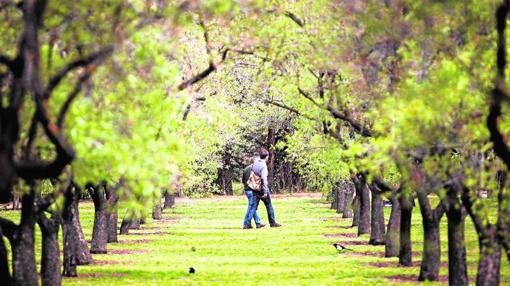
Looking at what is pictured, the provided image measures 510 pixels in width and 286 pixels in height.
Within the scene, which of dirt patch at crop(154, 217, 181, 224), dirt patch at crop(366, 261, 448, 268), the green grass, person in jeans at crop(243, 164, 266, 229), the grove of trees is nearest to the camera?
the grove of trees

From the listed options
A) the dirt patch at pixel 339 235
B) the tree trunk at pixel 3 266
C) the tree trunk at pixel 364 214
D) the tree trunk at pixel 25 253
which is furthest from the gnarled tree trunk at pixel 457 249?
the dirt patch at pixel 339 235

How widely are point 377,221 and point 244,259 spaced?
605 centimetres

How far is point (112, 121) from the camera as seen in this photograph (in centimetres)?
1334

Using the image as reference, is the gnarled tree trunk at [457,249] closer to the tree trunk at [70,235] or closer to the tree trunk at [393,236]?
the tree trunk at [70,235]

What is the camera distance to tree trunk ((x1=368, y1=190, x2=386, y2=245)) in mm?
31908

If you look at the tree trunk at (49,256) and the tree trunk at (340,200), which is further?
the tree trunk at (340,200)

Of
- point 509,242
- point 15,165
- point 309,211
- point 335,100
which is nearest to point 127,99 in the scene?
point 15,165

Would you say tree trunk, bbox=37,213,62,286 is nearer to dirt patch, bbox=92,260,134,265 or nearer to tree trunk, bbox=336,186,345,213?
dirt patch, bbox=92,260,134,265

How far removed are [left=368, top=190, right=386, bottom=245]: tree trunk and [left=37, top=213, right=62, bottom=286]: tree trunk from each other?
13.7m

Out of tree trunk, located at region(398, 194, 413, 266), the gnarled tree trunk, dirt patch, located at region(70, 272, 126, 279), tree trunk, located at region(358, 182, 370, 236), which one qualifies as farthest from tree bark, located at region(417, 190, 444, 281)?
tree trunk, located at region(358, 182, 370, 236)

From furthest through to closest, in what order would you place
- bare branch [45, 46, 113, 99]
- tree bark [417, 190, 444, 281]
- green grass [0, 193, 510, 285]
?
green grass [0, 193, 510, 285] → tree bark [417, 190, 444, 281] → bare branch [45, 46, 113, 99]

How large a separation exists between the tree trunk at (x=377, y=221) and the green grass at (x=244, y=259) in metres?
0.66

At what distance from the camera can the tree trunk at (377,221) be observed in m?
31.9

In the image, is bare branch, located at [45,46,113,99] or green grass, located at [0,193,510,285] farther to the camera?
green grass, located at [0,193,510,285]
